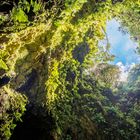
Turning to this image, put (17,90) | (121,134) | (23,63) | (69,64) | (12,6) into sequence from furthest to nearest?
(121,134), (69,64), (17,90), (23,63), (12,6)

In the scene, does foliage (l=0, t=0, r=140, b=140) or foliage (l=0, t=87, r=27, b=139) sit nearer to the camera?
foliage (l=0, t=0, r=140, b=140)

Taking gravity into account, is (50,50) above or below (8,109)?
above

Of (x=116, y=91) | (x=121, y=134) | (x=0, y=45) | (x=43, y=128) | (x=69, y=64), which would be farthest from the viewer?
(x=116, y=91)

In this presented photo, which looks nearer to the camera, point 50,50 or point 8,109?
point 8,109

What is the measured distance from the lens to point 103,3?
267 inches

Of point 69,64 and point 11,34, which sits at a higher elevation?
point 11,34

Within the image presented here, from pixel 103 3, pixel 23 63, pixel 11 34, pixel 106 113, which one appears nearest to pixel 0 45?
pixel 11 34

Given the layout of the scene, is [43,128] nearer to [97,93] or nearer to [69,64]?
[69,64]

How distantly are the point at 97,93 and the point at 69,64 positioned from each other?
6711mm

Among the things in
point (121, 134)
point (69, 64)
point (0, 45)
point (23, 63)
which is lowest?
point (121, 134)

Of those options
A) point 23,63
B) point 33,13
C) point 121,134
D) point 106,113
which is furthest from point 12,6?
point 106,113

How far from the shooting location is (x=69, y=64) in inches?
327

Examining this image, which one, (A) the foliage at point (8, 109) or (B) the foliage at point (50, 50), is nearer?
(B) the foliage at point (50, 50)

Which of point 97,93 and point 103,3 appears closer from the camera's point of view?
point 103,3
